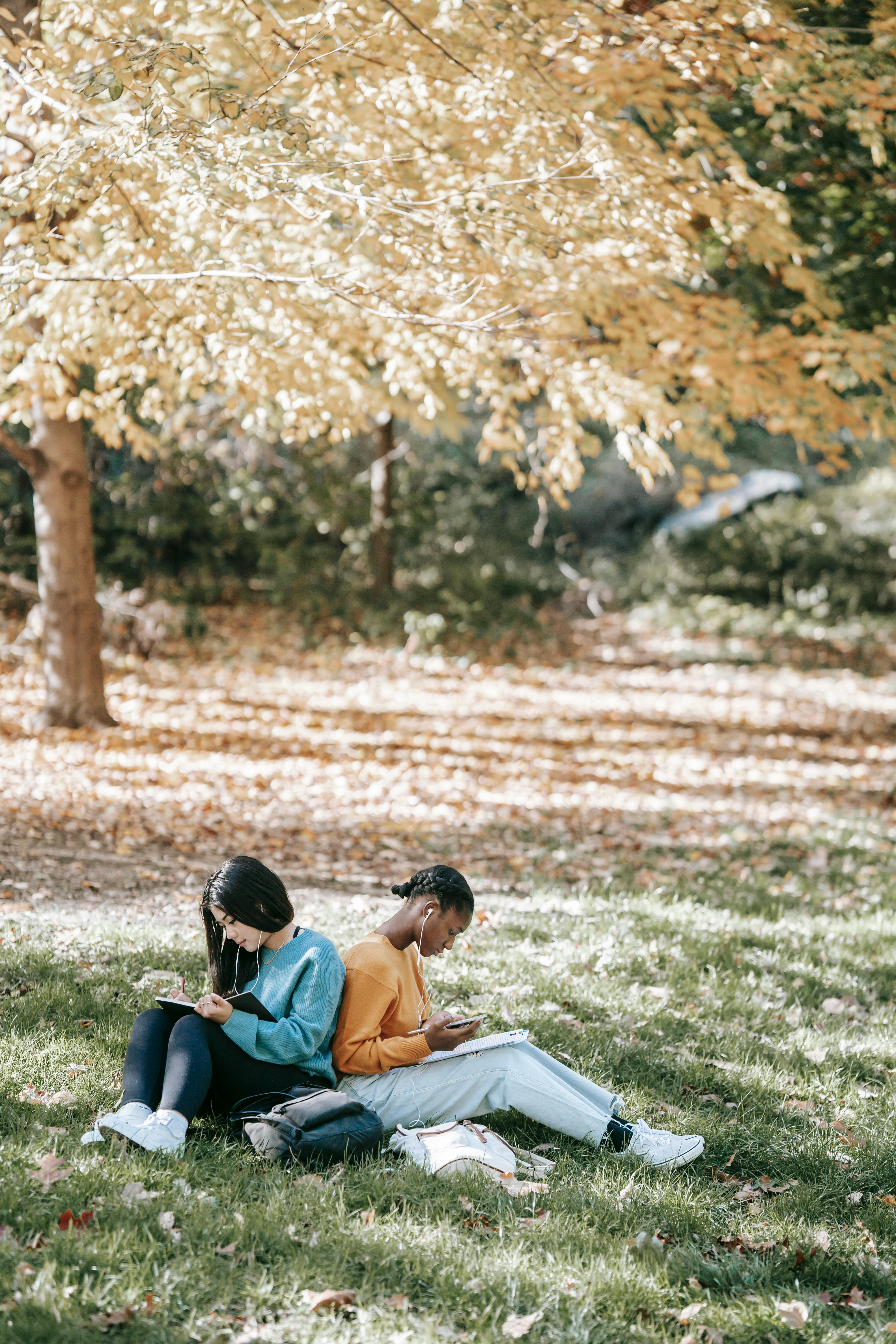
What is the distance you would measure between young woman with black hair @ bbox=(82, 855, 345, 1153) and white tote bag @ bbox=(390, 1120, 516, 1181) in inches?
11.4

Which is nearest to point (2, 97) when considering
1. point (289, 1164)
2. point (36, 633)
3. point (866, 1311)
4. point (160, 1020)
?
point (160, 1020)

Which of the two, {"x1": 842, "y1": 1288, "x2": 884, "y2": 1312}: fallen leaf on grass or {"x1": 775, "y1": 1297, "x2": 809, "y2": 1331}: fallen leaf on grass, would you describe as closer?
{"x1": 775, "y1": 1297, "x2": 809, "y2": 1331}: fallen leaf on grass

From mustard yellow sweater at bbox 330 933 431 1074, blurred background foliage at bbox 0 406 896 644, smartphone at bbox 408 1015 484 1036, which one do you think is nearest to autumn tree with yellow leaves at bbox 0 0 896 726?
mustard yellow sweater at bbox 330 933 431 1074

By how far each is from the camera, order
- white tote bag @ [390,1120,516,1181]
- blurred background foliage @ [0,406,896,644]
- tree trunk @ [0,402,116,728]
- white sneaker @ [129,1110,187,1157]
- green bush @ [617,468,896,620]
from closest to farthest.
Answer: white sneaker @ [129,1110,187,1157] < white tote bag @ [390,1120,516,1181] < tree trunk @ [0,402,116,728] < blurred background foliage @ [0,406,896,644] < green bush @ [617,468,896,620]

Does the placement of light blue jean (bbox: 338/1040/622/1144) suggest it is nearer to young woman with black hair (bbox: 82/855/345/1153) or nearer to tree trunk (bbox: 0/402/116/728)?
young woman with black hair (bbox: 82/855/345/1153)

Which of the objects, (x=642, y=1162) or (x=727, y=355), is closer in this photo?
(x=642, y=1162)

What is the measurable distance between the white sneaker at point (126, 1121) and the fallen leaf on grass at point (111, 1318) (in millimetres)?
671

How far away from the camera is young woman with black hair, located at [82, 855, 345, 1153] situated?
3238 mm

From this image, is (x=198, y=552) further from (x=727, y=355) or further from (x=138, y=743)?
(x=727, y=355)

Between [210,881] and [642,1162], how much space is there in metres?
1.55

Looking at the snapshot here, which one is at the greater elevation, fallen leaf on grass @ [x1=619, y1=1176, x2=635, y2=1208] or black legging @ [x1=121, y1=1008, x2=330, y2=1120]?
black legging @ [x1=121, y1=1008, x2=330, y2=1120]

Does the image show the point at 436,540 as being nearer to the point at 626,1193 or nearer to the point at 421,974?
the point at 421,974

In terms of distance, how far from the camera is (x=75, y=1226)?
9.15ft

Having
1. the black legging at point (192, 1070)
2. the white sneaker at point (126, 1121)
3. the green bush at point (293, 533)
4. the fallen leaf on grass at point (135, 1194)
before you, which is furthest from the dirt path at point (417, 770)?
the fallen leaf on grass at point (135, 1194)
